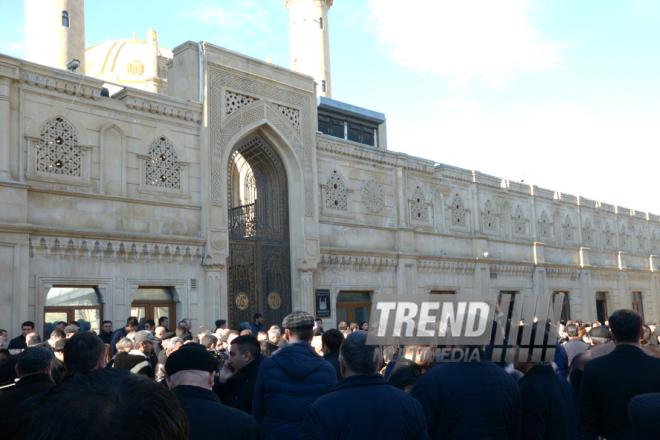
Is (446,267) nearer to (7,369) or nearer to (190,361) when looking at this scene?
(7,369)

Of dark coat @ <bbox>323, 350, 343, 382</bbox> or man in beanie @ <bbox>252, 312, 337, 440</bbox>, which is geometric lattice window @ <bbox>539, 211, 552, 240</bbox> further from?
man in beanie @ <bbox>252, 312, 337, 440</bbox>

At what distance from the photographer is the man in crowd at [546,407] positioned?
3.78 m

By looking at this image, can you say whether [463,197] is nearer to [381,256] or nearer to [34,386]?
[381,256]

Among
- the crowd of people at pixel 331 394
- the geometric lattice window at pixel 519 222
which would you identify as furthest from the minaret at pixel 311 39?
the crowd of people at pixel 331 394

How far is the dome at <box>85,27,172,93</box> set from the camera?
3742 cm

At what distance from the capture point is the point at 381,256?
19.2 m

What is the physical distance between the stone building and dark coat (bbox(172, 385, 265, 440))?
10.9m

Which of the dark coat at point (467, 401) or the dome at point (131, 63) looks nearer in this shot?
the dark coat at point (467, 401)

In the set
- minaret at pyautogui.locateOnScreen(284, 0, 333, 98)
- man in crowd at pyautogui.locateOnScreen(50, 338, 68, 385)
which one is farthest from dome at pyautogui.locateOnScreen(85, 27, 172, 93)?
man in crowd at pyautogui.locateOnScreen(50, 338, 68, 385)

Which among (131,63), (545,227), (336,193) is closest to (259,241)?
(336,193)

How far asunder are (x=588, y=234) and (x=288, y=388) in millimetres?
28219

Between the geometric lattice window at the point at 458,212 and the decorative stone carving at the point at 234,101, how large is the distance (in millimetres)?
9246

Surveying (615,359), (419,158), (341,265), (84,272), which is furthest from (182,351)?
(419,158)

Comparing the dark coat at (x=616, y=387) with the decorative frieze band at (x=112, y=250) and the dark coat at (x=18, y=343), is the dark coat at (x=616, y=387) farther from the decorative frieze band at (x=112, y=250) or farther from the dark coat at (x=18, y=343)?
the decorative frieze band at (x=112, y=250)
